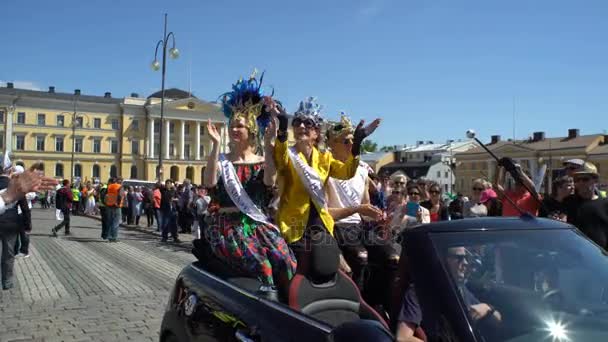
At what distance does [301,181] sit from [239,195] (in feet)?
1.59

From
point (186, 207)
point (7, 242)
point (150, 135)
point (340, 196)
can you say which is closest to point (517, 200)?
point (340, 196)

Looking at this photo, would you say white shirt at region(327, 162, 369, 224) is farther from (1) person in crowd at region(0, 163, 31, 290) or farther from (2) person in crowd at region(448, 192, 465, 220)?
(1) person in crowd at region(0, 163, 31, 290)

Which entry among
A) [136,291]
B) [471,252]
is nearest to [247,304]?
[471,252]

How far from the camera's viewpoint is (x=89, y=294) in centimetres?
792

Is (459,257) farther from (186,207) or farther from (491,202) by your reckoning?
(186,207)

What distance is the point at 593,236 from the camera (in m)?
5.13

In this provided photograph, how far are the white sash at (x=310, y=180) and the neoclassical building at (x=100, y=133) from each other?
84721mm

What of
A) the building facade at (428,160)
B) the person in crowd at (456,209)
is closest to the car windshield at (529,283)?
the person in crowd at (456,209)

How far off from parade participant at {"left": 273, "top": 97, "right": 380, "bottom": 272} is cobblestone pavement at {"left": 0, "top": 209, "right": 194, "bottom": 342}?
2.38 metres

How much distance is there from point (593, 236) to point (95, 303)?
594 cm

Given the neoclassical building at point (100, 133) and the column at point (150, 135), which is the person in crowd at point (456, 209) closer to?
the neoclassical building at point (100, 133)

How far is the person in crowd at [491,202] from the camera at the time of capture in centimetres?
644

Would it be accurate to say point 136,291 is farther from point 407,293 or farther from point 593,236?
point 407,293

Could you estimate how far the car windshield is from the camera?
1972 millimetres
